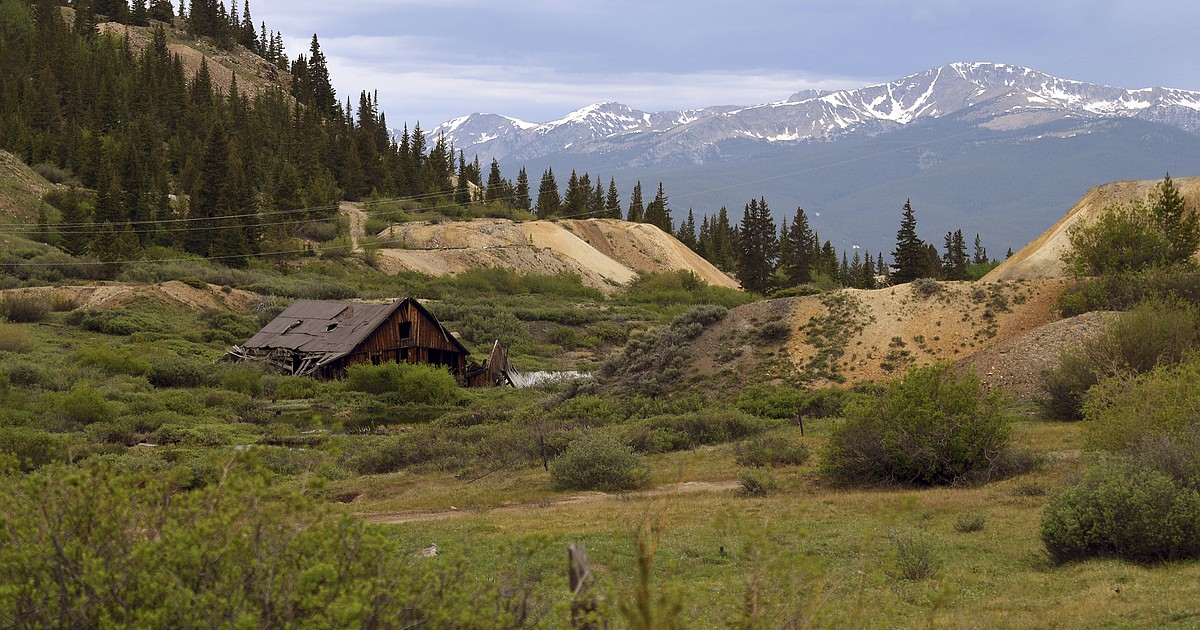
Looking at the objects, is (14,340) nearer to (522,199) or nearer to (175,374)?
(175,374)

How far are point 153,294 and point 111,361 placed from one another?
51.4ft

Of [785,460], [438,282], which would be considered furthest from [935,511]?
[438,282]

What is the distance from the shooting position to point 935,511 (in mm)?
16500

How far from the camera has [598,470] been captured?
70.9ft

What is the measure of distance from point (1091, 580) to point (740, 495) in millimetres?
8447

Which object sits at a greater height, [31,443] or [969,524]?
[969,524]

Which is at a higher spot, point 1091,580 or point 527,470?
point 1091,580

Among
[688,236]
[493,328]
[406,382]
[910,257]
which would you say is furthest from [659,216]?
[406,382]

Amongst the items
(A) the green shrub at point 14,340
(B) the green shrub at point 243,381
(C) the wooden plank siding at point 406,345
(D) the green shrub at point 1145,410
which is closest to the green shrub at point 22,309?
(A) the green shrub at point 14,340

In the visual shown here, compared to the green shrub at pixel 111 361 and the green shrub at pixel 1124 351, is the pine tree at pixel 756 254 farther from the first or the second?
the green shrub at pixel 1124 351

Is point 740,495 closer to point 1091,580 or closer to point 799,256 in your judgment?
point 1091,580

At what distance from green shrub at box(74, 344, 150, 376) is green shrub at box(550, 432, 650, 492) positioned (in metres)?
27.7

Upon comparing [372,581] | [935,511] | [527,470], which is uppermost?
[372,581]

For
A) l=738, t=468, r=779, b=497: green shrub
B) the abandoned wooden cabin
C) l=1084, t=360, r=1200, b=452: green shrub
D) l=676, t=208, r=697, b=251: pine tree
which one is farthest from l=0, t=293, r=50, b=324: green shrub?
l=676, t=208, r=697, b=251: pine tree
